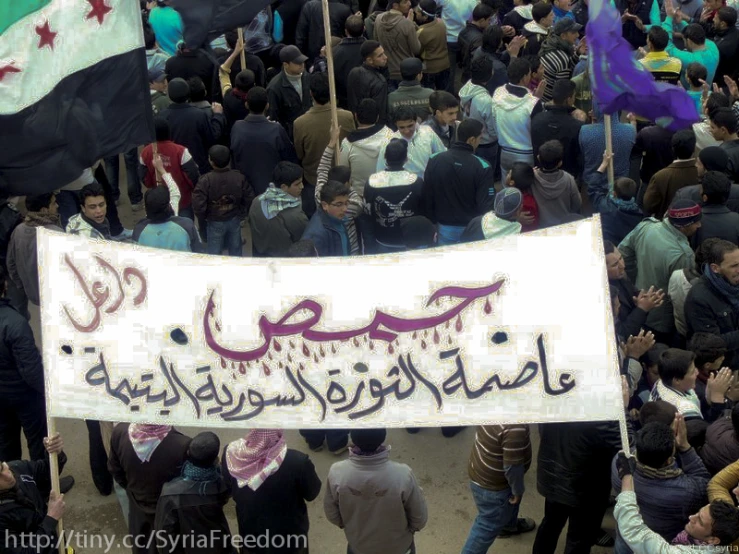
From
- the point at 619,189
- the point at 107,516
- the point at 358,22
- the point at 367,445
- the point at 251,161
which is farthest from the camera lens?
the point at 358,22

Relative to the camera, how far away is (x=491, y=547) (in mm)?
6203

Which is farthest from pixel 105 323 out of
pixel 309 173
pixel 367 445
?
pixel 309 173

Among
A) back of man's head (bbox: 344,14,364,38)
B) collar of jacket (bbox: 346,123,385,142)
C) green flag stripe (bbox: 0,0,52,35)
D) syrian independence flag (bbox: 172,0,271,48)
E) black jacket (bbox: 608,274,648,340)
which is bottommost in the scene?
black jacket (bbox: 608,274,648,340)

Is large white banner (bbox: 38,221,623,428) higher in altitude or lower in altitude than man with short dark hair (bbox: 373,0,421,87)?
lower

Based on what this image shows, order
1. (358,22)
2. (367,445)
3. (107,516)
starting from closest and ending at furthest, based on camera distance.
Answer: (367,445) → (107,516) → (358,22)

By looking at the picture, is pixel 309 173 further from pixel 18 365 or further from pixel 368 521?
pixel 368 521

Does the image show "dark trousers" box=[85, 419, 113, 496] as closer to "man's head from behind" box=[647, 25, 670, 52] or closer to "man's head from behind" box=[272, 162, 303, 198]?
"man's head from behind" box=[272, 162, 303, 198]

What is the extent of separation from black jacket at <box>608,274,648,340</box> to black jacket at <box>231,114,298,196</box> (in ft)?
11.1

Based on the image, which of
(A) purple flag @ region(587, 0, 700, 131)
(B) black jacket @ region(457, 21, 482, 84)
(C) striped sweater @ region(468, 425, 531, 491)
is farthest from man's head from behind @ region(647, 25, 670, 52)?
(C) striped sweater @ region(468, 425, 531, 491)

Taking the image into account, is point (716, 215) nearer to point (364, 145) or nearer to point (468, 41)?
point (364, 145)

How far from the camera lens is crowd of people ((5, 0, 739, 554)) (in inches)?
201

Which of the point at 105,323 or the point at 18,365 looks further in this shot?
the point at 18,365

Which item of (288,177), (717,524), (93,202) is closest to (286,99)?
(288,177)

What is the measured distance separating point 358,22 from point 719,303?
5.33m
